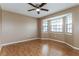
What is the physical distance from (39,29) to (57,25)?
1.86 metres

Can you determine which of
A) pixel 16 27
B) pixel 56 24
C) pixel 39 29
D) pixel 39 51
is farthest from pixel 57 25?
pixel 39 51

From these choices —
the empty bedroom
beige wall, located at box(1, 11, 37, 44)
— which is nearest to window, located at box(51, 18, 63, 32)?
the empty bedroom

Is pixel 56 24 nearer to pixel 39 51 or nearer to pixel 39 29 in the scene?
pixel 39 29

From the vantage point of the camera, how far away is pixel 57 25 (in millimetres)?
6363

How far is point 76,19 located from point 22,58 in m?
3.32

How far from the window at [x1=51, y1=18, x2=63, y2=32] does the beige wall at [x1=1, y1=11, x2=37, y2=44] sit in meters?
1.50

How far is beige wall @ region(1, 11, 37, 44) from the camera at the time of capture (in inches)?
186

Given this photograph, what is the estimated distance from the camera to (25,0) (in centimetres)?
94

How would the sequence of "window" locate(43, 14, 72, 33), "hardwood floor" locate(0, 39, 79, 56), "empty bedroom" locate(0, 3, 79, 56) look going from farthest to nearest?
"window" locate(43, 14, 72, 33), "empty bedroom" locate(0, 3, 79, 56), "hardwood floor" locate(0, 39, 79, 56)

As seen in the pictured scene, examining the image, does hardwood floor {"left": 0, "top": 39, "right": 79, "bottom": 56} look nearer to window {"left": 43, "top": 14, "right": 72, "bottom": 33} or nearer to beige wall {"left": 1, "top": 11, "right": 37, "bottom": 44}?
beige wall {"left": 1, "top": 11, "right": 37, "bottom": 44}

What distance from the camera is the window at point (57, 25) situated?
6.01 m

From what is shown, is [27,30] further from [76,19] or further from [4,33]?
[76,19]

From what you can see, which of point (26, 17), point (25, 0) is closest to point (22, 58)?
point (25, 0)

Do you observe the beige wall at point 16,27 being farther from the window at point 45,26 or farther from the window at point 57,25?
the window at point 57,25
